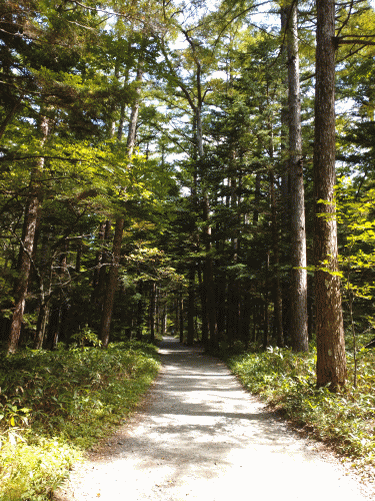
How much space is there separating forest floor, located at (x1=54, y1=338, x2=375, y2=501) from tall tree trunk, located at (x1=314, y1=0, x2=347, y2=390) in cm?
143

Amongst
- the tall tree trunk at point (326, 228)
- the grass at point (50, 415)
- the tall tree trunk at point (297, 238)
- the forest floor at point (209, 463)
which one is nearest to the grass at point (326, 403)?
the forest floor at point (209, 463)

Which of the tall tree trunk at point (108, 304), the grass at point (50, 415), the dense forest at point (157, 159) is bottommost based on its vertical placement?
the grass at point (50, 415)

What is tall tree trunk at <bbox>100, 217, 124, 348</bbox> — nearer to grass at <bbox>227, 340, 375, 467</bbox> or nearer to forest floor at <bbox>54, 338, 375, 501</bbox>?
grass at <bbox>227, 340, 375, 467</bbox>

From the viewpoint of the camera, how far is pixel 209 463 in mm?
3586

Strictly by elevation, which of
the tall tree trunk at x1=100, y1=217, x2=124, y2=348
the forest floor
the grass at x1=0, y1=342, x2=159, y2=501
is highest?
the tall tree trunk at x1=100, y1=217, x2=124, y2=348

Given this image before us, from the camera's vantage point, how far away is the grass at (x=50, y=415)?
2760 mm

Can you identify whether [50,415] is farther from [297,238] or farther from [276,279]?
[276,279]

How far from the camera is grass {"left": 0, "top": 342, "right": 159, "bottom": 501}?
276 centimetres

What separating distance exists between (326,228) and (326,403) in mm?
2978

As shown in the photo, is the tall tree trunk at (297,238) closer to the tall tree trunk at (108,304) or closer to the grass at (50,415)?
the grass at (50,415)

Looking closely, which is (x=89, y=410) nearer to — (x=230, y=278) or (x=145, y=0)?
Answer: (x=145, y=0)

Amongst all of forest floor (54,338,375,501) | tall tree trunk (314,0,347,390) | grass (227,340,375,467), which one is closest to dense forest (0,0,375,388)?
tall tree trunk (314,0,347,390)

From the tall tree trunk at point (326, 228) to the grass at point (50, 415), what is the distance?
375 centimetres

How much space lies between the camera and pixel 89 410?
471 cm
